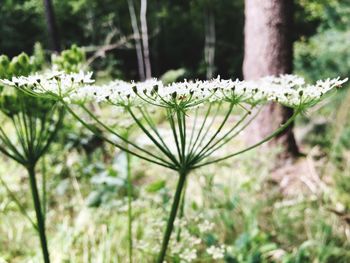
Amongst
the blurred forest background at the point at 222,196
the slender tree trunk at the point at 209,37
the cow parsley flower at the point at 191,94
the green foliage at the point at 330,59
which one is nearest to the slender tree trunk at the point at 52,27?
the blurred forest background at the point at 222,196

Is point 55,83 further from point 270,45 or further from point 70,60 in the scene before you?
point 270,45

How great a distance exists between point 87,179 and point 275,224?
5.53 ft

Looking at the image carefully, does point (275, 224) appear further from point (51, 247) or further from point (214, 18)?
point (214, 18)

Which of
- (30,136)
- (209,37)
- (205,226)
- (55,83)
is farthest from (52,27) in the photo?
(209,37)

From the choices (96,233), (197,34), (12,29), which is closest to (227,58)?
(197,34)

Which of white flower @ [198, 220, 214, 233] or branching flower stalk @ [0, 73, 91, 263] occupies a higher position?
branching flower stalk @ [0, 73, 91, 263]

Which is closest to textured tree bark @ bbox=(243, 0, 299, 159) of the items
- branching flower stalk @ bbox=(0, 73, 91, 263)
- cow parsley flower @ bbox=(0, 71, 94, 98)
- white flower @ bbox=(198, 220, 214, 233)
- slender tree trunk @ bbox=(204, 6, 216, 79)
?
white flower @ bbox=(198, 220, 214, 233)

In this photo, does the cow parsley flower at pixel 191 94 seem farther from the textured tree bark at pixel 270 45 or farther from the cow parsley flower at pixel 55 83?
the textured tree bark at pixel 270 45

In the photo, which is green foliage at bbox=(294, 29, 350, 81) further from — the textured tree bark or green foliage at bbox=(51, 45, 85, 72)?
green foliage at bbox=(51, 45, 85, 72)

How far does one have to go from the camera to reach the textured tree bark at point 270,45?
4117 mm

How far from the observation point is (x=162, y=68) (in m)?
26.6

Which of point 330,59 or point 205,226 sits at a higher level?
point 330,59

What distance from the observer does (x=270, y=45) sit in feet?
13.9

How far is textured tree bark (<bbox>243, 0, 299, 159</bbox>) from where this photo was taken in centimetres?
412
